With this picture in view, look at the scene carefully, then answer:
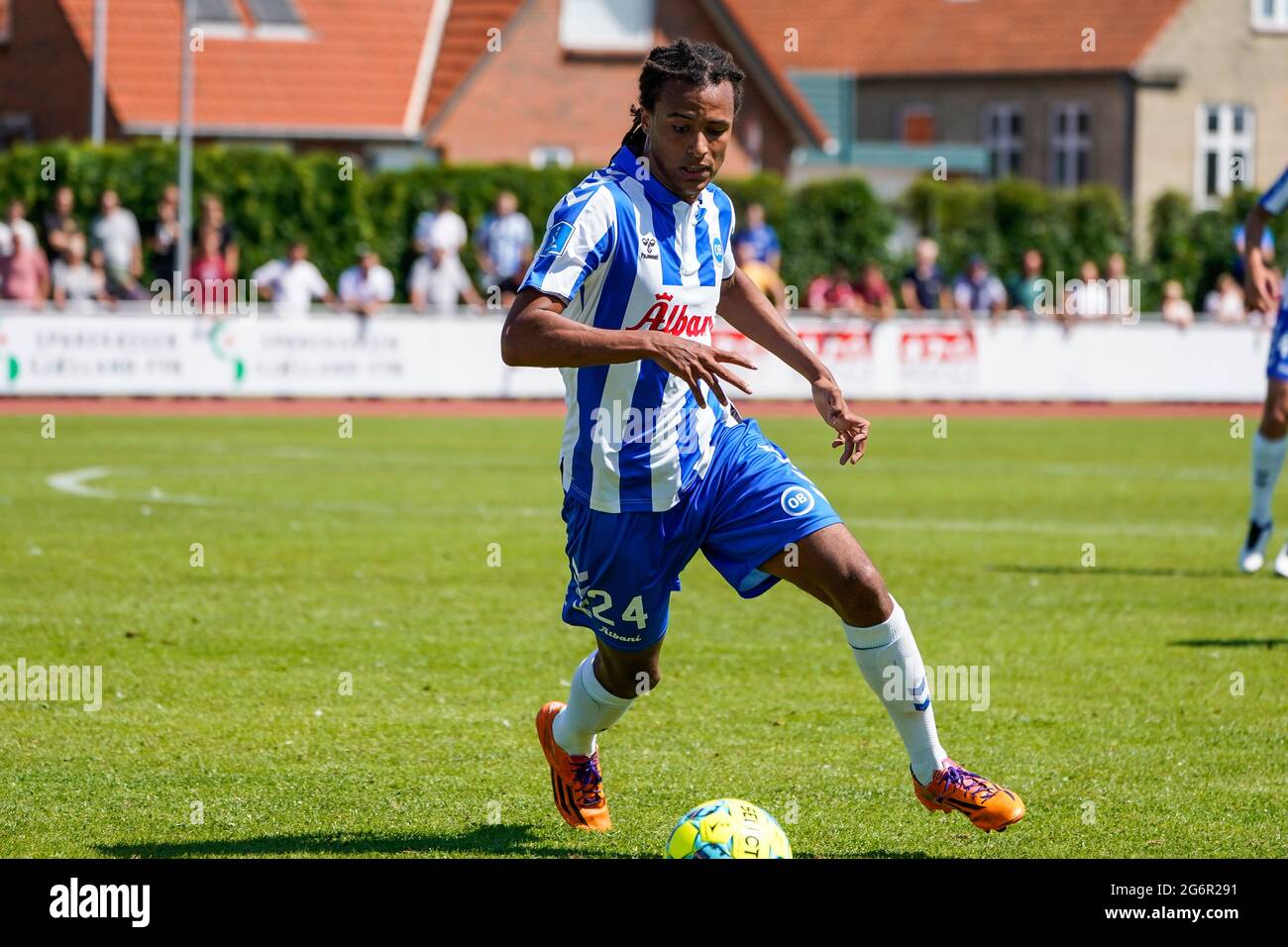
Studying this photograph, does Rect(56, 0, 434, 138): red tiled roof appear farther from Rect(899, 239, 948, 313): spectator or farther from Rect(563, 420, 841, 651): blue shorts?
Rect(563, 420, 841, 651): blue shorts

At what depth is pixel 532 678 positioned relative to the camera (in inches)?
330

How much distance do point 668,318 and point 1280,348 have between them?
6505mm

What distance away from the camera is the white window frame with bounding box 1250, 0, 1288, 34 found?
2173 inches

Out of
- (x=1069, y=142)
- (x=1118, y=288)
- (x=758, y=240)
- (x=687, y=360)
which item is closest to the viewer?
(x=687, y=360)

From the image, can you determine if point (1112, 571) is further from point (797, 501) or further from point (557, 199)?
point (557, 199)

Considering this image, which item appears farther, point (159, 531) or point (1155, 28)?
point (1155, 28)

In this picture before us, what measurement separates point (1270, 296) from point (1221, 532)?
4.09m

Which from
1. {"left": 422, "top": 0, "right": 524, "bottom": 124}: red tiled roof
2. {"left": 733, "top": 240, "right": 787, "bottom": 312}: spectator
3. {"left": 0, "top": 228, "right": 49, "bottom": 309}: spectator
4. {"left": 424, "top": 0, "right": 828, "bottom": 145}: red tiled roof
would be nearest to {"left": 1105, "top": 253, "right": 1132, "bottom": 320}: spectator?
{"left": 733, "top": 240, "right": 787, "bottom": 312}: spectator

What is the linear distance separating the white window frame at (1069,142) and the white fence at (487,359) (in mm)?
30085

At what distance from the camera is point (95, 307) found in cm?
2359

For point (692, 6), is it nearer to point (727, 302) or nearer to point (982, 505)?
point (982, 505)

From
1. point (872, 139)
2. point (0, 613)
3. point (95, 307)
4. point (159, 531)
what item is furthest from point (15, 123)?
point (0, 613)

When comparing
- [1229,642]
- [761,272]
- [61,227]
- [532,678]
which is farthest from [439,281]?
[532,678]
